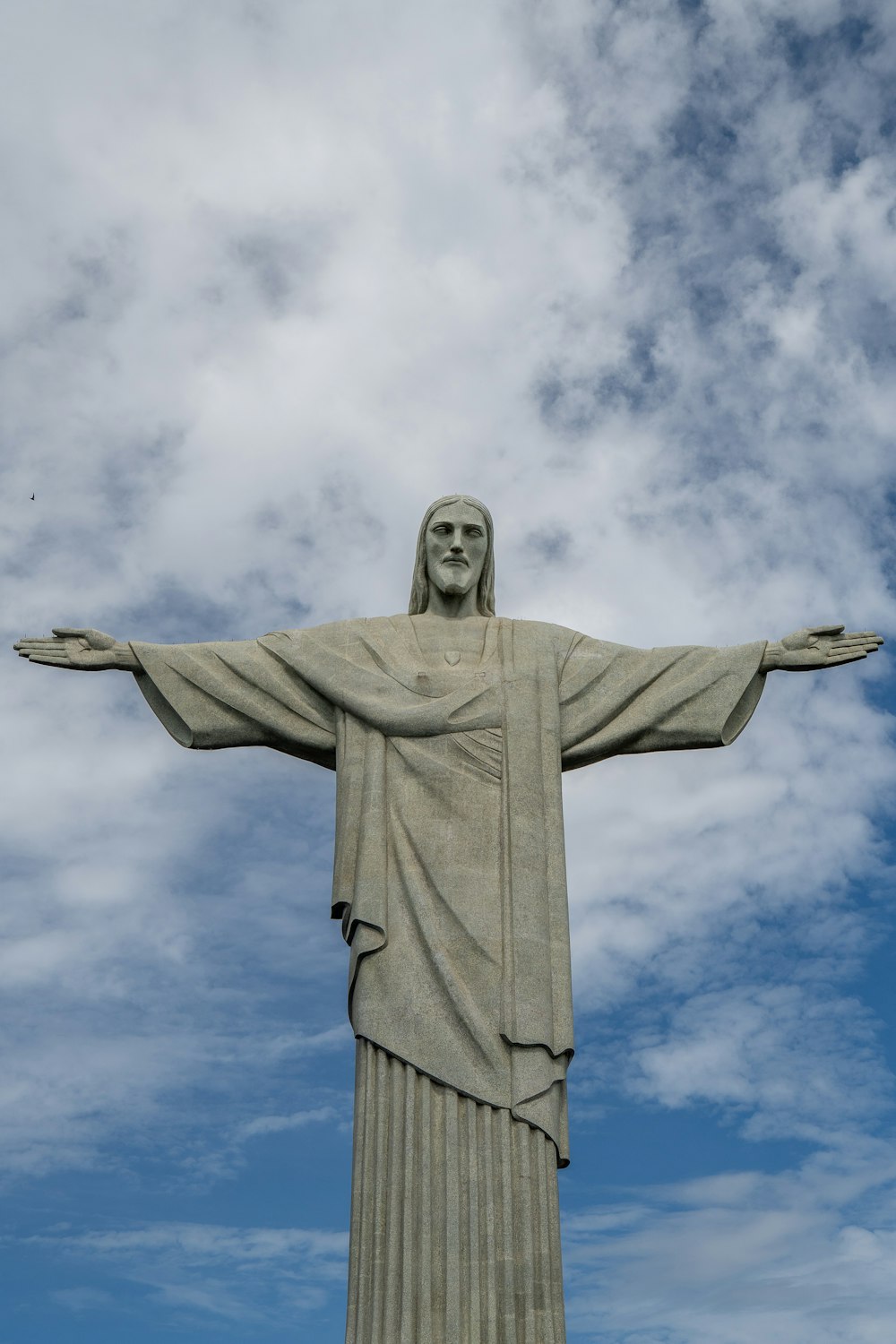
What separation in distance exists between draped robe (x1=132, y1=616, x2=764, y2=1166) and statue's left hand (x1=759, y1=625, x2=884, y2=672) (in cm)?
23

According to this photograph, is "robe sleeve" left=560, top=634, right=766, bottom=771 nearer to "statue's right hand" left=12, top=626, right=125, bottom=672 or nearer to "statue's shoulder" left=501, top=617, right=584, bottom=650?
"statue's shoulder" left=501, top=617, right=584, bottom=650

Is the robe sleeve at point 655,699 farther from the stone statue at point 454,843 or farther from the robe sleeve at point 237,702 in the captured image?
the robe sleeve at point 237,702

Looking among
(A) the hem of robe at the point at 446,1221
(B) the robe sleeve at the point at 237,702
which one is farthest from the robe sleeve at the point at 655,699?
(A) the hem of robe at the point at 446,1221

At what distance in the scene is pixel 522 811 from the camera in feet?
47.5

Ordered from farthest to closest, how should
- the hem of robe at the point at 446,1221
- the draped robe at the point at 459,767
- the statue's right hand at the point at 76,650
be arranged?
the statue's right hand at the point at 76,650 < the draped robe at the point at 459,767 < the hem of robe at the point at 446,1221

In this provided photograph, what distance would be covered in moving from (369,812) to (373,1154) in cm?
286

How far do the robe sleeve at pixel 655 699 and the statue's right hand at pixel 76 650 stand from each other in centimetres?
420

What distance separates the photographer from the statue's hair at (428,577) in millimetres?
16016

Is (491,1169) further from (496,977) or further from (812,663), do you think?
(812,663)

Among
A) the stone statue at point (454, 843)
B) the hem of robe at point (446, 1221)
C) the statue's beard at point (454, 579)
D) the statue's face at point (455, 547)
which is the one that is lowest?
the hem of robe at point (446, 1221)

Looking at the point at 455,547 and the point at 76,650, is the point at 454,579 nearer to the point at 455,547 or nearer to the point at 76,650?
the point at 455,547

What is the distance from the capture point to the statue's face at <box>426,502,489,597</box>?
1576 centimetres

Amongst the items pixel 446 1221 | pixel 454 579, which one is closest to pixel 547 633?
pixel 454 579

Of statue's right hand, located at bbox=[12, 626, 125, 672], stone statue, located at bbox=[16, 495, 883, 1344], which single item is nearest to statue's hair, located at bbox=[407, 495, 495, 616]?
stone statue, located at bbox=[16, 495, 883, 1344]
